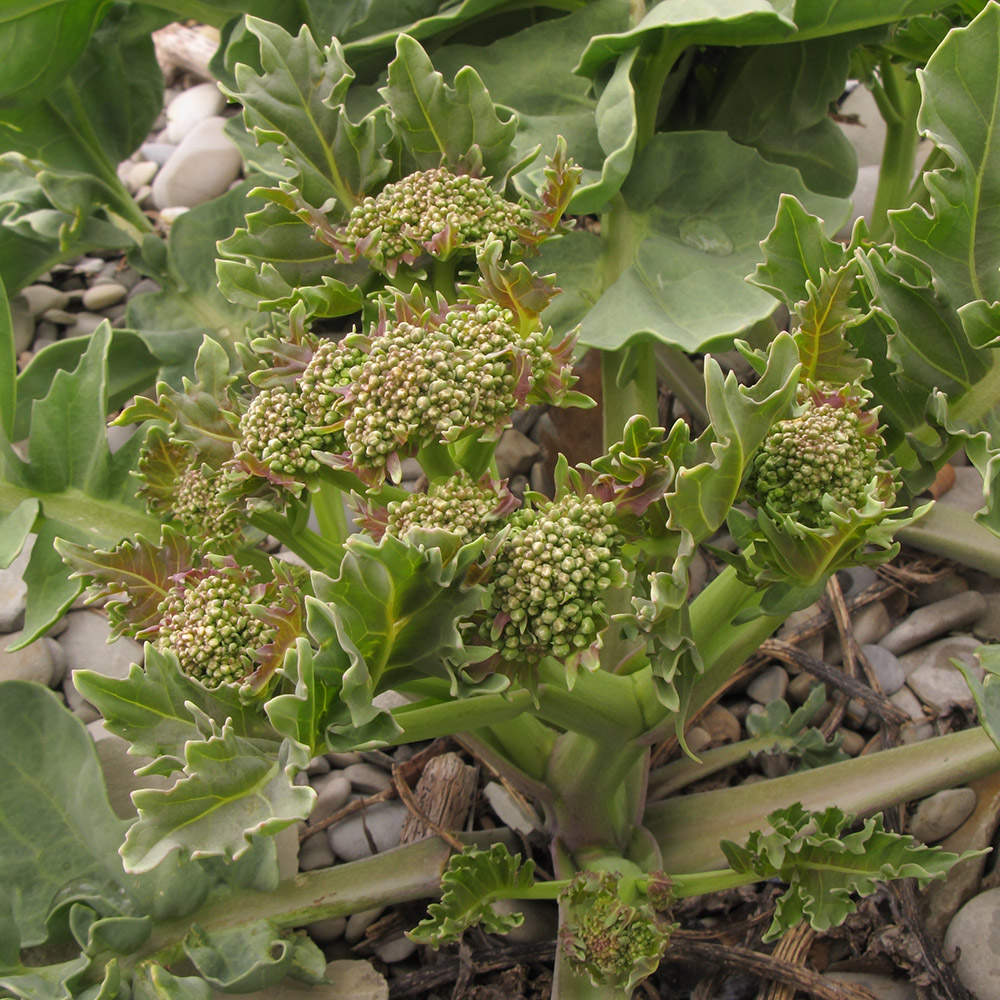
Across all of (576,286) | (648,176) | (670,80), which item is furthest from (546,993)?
(670,80)

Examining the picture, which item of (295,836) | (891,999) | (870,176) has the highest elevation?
(870,176)

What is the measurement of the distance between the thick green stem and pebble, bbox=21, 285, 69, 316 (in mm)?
1788

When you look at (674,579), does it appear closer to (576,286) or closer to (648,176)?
(576,286)

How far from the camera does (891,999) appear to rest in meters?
1.31

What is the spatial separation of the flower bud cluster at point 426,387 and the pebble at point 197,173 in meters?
1.70

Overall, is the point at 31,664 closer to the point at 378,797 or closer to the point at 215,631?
the point at 378,797

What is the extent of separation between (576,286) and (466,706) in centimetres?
84

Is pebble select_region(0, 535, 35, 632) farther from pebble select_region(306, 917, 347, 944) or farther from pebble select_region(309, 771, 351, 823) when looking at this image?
pebble select_region(306, 917, 347, 944)

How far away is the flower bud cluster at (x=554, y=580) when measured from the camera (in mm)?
823

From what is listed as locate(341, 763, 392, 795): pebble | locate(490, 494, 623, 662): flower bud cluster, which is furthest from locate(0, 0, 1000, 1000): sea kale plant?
locate(341, 763, 392, 795): pebble

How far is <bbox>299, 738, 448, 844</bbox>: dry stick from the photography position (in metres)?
1.54

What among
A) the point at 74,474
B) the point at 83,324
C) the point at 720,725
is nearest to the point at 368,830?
the point at 720,725

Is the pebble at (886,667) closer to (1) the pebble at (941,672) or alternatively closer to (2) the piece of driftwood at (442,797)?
(1) the pebble at (941,672)

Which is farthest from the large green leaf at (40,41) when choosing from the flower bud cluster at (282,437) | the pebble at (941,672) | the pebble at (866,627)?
the pebble at (941,672)
